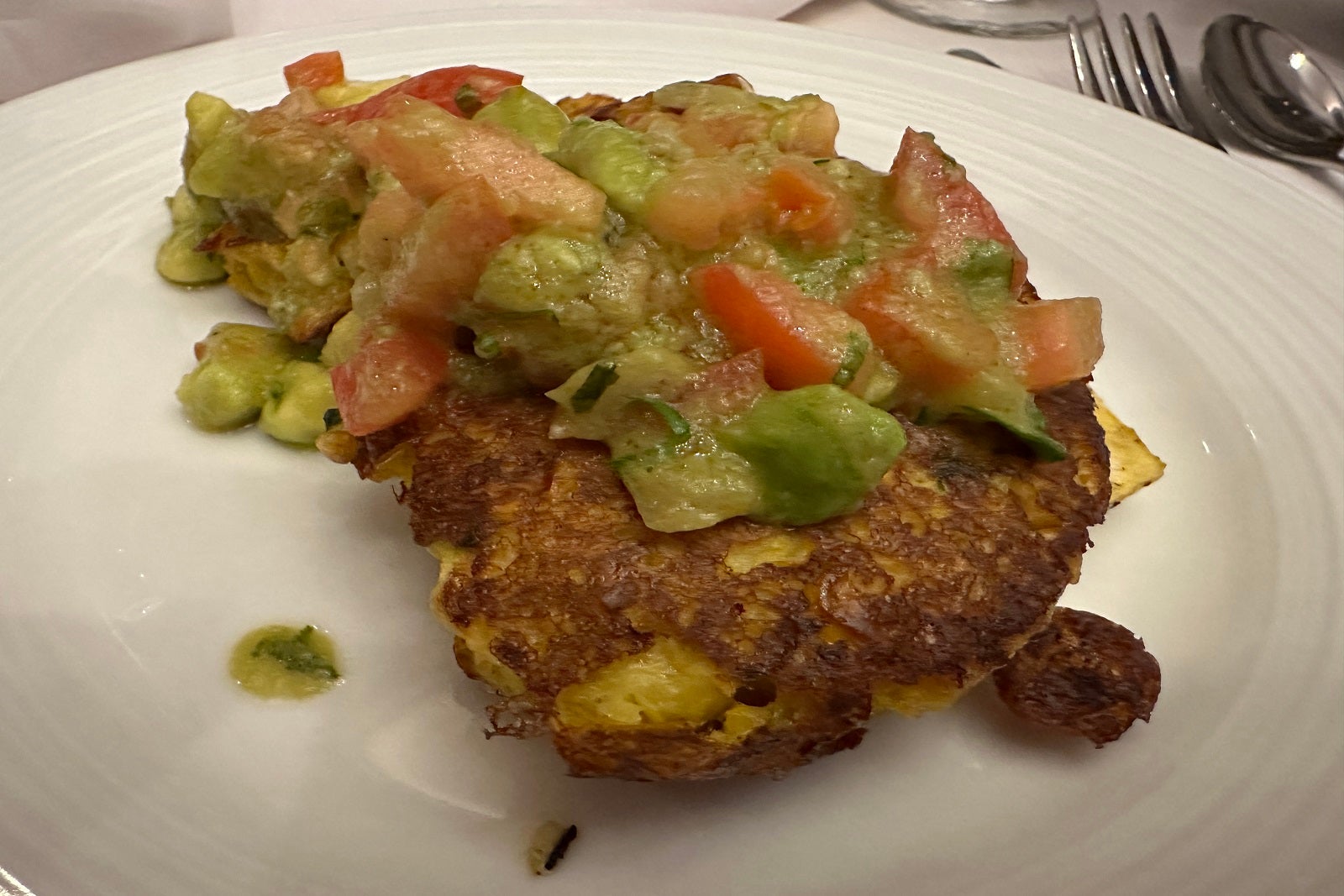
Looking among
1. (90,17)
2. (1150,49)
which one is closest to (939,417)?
(1150,49)

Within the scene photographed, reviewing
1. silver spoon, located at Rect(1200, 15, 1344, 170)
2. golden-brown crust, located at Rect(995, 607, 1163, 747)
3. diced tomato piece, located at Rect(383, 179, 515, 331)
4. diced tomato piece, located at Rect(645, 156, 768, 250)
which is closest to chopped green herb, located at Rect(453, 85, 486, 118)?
diced tomato piece, located at Rect(383, 179, 515, 331)

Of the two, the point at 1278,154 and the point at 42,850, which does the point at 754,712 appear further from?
the point at 1278,154

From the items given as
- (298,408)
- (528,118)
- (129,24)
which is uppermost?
(528,118)

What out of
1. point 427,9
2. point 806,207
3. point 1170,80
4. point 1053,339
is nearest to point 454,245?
point 806,207

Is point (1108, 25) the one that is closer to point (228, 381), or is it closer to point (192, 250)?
point (192, 250)

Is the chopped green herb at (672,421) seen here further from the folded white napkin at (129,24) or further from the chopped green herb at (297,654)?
the folded white napkin at (129,24)

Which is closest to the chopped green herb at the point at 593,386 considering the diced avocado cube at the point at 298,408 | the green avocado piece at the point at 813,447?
the green avocado piece at the point at 813,447
